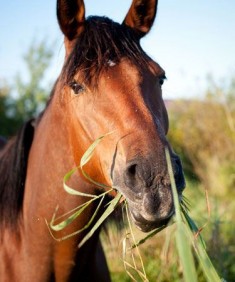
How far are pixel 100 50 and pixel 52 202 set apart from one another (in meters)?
1.12

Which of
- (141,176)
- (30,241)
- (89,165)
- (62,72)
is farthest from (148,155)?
(30,241)

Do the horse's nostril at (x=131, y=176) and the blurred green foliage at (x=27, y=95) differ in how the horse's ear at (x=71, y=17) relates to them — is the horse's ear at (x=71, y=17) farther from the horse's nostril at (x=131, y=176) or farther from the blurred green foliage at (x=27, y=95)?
the blurred green foliage at (x=27, y=95)

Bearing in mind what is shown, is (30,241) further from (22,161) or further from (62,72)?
(62,72)

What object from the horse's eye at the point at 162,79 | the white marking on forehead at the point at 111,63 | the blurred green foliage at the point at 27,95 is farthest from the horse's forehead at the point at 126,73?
the blurred green foliage at the point at 27,95

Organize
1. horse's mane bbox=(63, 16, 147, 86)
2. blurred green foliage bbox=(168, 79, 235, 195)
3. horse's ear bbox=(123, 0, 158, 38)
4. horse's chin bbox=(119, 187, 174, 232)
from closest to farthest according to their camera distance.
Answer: horse's chin bbox=(119, 187, 174, 232) → horse's mane bbox=(63, 16, 147, 86) → horse's ear bbox=(123, 0, 158, 38) → blurred green foliage bbox=(168, 79, 235, 195)

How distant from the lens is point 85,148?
2547 millimetres

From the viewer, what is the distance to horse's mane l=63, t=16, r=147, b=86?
253 centimetres

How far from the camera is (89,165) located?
2527 millimetres

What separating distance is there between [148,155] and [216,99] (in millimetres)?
12735

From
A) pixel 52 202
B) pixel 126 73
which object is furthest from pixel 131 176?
pixel 52 202

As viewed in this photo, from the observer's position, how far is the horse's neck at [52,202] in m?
2.76

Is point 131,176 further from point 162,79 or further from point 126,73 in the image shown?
point 162,79

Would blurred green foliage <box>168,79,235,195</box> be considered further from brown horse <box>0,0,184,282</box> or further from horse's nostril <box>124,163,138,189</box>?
horse's nostril <box>124,163,138,189</box>

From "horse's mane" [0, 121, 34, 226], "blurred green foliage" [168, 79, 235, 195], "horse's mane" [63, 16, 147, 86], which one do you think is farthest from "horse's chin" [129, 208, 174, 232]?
"blurred green foliage" [168, 79, 235, 195]
